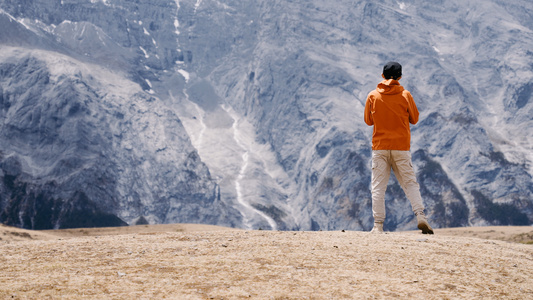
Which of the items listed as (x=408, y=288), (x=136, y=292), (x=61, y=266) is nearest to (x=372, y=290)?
(x=408, y=288)

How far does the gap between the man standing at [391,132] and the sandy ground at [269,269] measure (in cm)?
211

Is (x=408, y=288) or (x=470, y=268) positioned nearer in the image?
(x=408, y=288)

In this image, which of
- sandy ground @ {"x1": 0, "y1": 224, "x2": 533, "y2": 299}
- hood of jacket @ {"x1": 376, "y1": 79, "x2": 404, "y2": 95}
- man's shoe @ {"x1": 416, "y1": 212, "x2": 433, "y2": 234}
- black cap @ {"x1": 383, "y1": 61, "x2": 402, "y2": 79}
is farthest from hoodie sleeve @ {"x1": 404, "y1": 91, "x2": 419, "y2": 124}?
sandy ground @ {"x1": 0, "y1": 224, "x2": 533, "y2": 299}

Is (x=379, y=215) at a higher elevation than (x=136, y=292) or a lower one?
higher

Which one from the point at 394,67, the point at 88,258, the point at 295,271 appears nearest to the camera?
the point at 295,271

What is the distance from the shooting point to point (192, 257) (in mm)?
12633

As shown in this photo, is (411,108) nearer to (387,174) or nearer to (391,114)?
(391,114)

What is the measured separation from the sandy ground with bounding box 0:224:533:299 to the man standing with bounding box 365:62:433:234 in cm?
211

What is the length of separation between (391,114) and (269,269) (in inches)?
299

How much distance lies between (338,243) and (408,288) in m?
4.03

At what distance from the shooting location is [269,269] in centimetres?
1147

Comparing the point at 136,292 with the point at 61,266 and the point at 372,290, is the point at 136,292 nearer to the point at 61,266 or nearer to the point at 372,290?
the point at 61,266

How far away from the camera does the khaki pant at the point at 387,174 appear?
56.7 ft

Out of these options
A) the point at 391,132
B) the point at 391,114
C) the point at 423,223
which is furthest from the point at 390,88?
the point at 423,223
